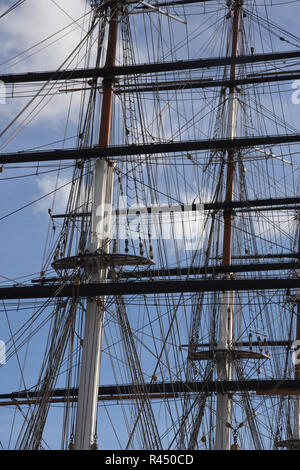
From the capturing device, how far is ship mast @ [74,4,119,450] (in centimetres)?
2441

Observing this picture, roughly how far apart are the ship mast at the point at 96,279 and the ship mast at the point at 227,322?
19.4ft

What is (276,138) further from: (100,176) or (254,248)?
(254,248)

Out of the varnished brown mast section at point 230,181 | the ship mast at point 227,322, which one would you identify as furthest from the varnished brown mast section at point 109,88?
the varnished brown mast section at point 230,181

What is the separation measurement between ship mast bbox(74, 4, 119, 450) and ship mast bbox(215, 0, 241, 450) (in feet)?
19.4

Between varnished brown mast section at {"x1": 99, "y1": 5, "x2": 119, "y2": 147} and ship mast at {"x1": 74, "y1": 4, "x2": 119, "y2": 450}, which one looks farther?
varnished brown mast section at {"x1": 99, "y1": 5, "x2": 119, "y2": 147}

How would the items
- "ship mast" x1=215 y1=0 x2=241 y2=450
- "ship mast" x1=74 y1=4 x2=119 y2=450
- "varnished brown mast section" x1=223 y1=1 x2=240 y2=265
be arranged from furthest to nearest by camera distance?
1. "varnished brown mast section" x1=223 y1=1 x2=240 y2=265
2. "ship mast" x1=215 y1=0 x2=241 y2=450
3. "ship mast" x1=74 y1=4 x2=119 y2=450

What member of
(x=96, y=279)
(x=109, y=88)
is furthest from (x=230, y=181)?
(x=96, y=279)

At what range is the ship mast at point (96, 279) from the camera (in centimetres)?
2441

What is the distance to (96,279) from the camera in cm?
2691

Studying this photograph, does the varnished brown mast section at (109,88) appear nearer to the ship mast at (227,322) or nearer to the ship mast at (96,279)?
the ship mast at (96,279)

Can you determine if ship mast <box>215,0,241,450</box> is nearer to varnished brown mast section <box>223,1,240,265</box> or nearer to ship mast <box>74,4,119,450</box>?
varnished brown mast section <box>223,1,240,265</box>

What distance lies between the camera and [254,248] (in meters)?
39.8

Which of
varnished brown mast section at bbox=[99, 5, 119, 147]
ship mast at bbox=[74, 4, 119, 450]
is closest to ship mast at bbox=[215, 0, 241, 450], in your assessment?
varnished brown mast section at bbox=[99, 5, 119, 147]
